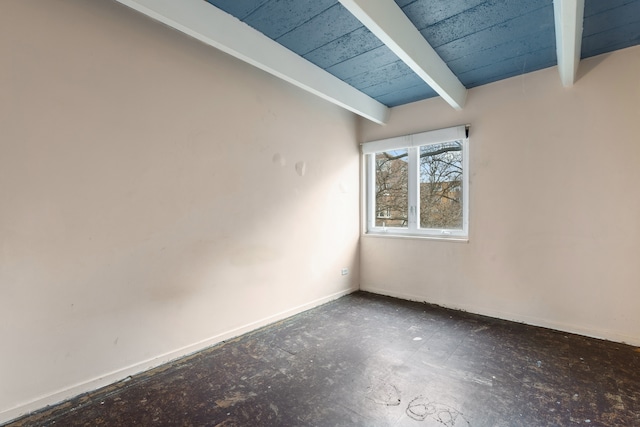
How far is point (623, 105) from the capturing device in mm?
2441

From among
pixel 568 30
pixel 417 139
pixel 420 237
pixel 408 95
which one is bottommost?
pixel 420 237

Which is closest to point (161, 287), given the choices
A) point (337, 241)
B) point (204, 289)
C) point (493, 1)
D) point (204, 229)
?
point (204, 289)

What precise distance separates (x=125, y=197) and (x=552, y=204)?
3.48 m

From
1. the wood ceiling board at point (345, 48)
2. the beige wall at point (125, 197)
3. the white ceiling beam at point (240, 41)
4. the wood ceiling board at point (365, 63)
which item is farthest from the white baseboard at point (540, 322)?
the wood ceiling board at point (345, 48)

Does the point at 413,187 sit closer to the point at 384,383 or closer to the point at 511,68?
the point at 511,68

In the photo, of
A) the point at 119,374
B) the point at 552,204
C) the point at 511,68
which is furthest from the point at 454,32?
the point at 119,374

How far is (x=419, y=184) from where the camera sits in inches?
143

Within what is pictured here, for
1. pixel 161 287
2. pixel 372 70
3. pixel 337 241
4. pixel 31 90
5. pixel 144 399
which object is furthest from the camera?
pixel 337 241

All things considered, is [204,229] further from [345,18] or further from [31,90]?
[345,18]

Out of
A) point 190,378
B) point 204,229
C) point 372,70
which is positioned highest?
point 372,70

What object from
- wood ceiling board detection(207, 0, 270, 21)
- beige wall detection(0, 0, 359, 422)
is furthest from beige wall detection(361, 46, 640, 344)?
wood ceiling board detection(207, 0, 270, 21)

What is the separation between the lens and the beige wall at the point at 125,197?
A: 64.9 inches

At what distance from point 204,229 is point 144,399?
45.8 inches

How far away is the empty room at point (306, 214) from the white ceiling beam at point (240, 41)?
0.02 metres
